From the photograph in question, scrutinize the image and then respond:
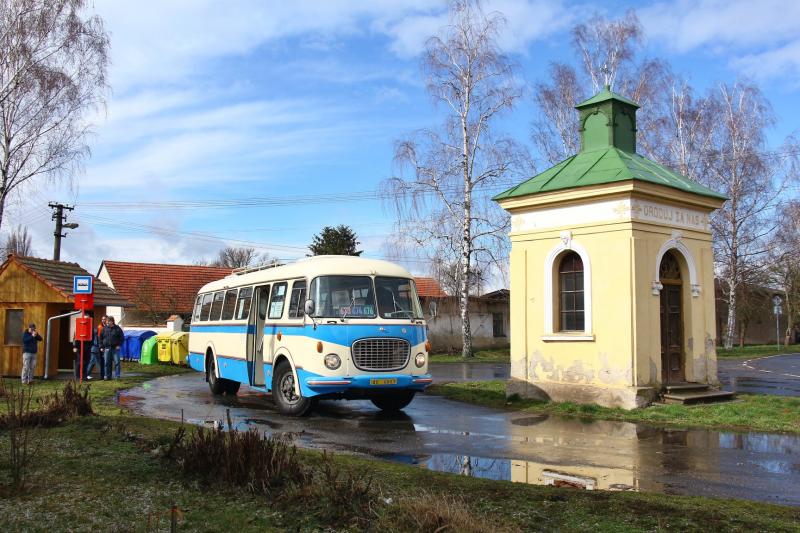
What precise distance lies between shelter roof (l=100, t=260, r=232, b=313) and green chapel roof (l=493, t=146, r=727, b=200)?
33.3m

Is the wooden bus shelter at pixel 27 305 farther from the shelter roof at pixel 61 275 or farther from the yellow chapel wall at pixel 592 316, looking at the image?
the yellow chapel wall at pixel 592 316

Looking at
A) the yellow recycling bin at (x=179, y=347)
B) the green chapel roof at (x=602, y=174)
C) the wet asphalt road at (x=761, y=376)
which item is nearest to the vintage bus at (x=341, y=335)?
the green chapel roof at (x=602, y=174)

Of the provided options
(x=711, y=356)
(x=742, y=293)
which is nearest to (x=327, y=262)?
(x=711, y=356)

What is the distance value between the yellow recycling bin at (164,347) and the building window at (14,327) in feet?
24.7

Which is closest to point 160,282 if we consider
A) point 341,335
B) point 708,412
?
point 341,335

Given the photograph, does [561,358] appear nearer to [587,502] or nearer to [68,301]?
[587,502]

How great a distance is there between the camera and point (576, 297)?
15.0 m

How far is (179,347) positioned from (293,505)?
23.4m

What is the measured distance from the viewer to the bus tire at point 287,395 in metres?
13.3

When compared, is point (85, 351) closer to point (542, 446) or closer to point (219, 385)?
point (219, 385)

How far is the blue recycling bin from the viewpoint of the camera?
99.1 ft

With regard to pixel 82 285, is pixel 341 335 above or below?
below

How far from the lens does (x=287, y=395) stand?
45.0ft

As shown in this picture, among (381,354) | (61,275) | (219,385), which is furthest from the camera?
(61,275)
